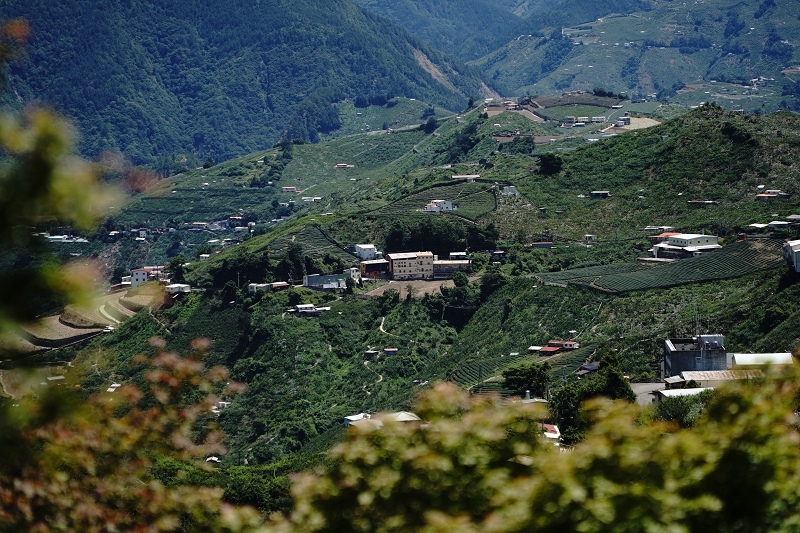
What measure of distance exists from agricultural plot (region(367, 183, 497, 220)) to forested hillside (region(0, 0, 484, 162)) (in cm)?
9459

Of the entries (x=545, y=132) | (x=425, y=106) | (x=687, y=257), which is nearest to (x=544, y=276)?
(x=687, y=257)

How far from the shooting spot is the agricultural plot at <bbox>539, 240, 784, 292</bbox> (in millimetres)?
45562

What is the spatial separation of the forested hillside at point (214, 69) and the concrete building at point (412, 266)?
10613cm

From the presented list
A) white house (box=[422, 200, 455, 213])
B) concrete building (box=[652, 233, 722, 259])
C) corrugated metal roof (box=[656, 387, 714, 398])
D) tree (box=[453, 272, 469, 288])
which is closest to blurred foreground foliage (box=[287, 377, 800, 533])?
corrugated metal roof (box=[656, 387, 714, 398])

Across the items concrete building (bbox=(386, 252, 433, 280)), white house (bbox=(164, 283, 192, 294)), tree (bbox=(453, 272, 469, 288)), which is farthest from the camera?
white house (bbox=(164, 283, 192, 294))

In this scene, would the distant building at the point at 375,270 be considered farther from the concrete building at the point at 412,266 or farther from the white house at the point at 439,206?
the white house at the point at 439,206

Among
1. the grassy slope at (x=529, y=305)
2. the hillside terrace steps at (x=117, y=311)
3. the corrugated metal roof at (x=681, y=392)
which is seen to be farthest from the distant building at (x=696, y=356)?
the hillside terrace steps at (x=117, y=311)

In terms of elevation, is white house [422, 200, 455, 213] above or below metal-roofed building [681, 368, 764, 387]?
below

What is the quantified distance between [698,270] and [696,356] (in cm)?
1284

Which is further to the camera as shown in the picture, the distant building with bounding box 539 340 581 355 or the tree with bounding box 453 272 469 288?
the tree with bounding box 453 272 469 288

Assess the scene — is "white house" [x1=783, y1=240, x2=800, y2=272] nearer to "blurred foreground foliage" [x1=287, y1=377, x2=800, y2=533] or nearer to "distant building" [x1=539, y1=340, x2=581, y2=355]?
"distant building" [x1=539, y1=340, x2=581, y2=355]

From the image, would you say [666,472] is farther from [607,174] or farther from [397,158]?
[397,158]

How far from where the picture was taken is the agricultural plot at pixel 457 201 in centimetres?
6328

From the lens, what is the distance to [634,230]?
58.1 metres
